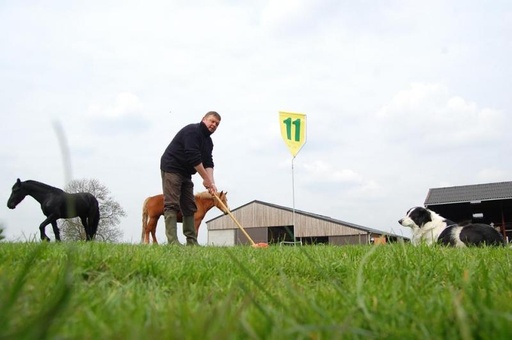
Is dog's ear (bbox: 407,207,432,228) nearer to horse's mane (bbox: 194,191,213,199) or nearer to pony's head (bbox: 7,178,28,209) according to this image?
horse's mane (bbox: 194,191,213,199)

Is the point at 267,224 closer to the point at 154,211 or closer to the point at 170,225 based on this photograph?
the point at 154,211

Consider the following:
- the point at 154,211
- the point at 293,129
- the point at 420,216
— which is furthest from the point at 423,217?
the point at 154,211

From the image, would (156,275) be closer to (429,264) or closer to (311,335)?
(429,264)

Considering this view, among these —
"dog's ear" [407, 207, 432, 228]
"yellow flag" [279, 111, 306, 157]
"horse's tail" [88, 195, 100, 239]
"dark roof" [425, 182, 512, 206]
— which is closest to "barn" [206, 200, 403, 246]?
"dark roof" [425, 182, 512, 206]

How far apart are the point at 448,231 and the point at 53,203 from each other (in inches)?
295

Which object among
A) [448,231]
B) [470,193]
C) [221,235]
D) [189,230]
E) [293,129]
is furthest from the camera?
[221,235]

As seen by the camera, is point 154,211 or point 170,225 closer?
point 170,225

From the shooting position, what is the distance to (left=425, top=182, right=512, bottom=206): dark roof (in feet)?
71.4

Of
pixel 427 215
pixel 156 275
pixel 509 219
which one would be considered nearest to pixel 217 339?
pixel 156 275

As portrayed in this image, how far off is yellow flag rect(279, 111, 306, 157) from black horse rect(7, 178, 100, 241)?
487 cm

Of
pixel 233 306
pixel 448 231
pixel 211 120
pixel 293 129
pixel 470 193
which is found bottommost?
pixel 233 306

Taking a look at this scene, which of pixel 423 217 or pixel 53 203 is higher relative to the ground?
pixel 53 203

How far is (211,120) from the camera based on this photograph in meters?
9.03

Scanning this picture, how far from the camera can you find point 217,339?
0.76m
